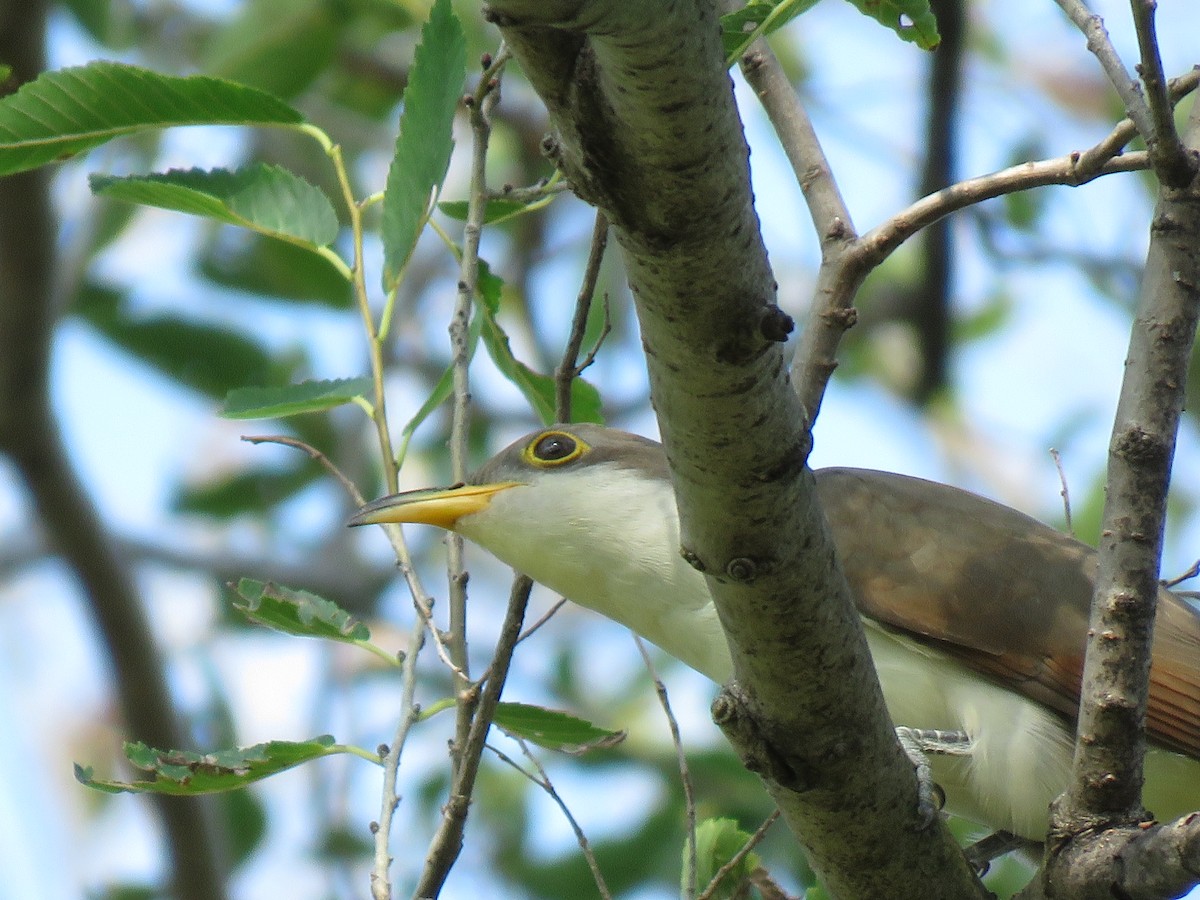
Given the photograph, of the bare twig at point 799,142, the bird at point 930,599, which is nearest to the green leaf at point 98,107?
the bird at point 930,599

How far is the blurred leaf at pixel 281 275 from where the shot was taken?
6359mm

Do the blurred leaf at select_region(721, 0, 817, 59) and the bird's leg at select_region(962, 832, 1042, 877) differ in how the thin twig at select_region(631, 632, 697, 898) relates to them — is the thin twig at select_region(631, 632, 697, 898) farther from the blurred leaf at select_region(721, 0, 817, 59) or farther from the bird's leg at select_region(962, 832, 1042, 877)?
the blurred leaf at select_region(721, 0, 817, 59)

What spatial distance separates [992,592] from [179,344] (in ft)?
13.9

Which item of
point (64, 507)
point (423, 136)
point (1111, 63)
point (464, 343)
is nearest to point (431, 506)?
point (464, 343)

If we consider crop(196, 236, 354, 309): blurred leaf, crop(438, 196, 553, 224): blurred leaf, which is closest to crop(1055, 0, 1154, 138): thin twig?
crop(438, 196, 553, 224): blurred leaf

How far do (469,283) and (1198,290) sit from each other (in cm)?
130

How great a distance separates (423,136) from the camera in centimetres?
289

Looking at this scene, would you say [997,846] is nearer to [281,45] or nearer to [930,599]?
[930,599]

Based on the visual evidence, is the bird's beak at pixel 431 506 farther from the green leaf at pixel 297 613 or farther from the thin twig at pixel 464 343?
the green leaf at pixel 297 613

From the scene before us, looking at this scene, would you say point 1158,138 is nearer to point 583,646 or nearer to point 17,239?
point 17,239

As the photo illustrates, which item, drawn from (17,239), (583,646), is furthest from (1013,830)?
(583,646)

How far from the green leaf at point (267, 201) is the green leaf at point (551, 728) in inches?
41.2

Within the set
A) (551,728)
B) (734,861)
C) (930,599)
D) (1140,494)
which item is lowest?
(734,861)

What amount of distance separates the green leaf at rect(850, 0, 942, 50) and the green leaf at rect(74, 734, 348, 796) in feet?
4.91
